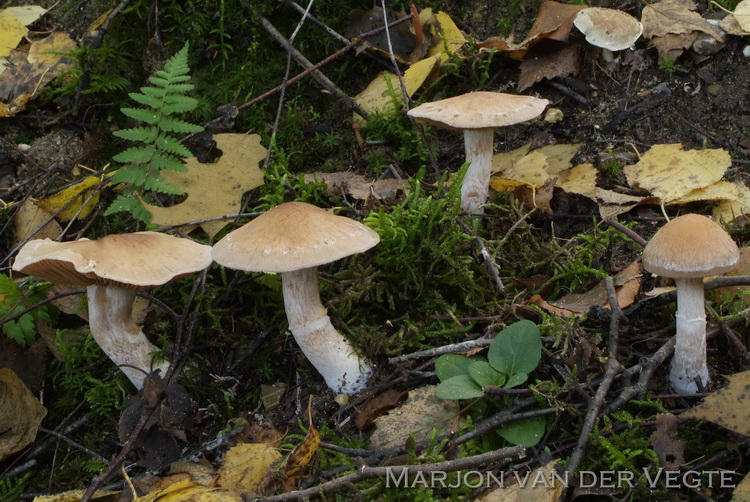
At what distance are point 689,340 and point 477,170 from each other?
151cm

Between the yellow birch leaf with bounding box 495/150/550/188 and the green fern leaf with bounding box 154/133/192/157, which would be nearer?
the green fern leaf with bounding box 154/133/192/157

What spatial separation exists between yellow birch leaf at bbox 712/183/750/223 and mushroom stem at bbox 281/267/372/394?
2.16 meters

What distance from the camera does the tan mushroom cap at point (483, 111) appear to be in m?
3.03

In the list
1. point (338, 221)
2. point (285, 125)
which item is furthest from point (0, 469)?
point (285, 125)

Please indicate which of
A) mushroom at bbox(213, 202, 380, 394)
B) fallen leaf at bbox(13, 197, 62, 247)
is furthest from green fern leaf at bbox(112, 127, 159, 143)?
mushroom at bbox(213, 202, 380, 394)

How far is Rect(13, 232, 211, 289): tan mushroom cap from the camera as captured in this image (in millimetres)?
2408

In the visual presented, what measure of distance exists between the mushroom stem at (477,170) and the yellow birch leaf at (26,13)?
323 centimetres

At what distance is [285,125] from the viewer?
4.00 metres

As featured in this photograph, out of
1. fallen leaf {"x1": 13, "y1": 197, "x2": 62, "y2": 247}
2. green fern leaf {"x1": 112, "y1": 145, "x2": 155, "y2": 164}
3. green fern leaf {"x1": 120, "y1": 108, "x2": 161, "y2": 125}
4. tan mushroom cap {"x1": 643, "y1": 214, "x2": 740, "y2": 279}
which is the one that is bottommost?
fallen leaf {"x1": 13, "y1": 197, "x2": 62, "y2": 247}

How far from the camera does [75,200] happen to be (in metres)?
3.72

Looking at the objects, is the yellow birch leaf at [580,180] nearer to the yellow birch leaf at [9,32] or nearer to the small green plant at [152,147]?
the small green plant at [152,147]

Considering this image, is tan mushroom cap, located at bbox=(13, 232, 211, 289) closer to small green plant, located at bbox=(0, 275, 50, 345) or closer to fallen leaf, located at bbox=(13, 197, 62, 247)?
small green plant, located at bbox=(0, 275, 50, 345)

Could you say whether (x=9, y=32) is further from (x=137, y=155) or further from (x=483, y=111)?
(x=483, y=111)

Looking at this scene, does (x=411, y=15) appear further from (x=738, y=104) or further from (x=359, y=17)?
(x=738, y=104)
